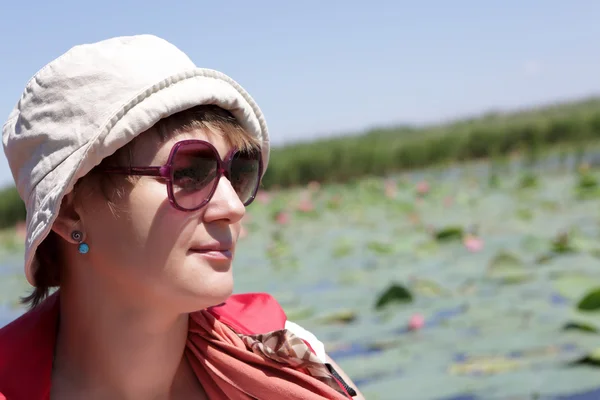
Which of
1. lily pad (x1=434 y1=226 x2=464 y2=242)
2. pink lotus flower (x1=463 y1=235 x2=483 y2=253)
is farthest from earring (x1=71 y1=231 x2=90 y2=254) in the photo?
lily pad (x1=434 y1=226 x2=464 y2=242)

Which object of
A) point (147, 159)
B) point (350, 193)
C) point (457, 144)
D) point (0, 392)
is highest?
point (457, 144)

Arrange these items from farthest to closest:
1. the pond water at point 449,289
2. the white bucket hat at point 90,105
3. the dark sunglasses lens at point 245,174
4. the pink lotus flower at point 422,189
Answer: the pink lotus flower at point 422,189 < the pond water at point 449,289 < the dark sunglasses lens at point 245,174 < the white bucket hat at point 90,105

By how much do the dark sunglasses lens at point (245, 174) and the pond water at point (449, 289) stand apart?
0.87 metres

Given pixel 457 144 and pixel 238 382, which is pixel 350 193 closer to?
pixel 457 144

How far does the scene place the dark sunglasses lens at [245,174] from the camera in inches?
41.6

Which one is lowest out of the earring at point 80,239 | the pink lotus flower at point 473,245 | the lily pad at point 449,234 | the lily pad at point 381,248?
the earring at point 80,239

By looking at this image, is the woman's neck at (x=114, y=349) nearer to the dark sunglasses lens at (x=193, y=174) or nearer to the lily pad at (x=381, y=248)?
the dark sunglasses lens at (x=193, y=174)

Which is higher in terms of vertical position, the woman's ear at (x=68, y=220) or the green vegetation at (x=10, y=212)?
the green vegetation at (x=10, y=212)

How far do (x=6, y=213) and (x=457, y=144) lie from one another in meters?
6.98

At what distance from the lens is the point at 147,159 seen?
978 millimetres

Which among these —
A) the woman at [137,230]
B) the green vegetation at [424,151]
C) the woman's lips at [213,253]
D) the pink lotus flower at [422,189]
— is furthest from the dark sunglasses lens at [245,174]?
the green vegetation at [424,151]

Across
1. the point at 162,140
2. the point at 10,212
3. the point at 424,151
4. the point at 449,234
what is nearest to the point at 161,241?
the point at 162,140

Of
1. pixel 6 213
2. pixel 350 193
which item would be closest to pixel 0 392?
pixel 350 193

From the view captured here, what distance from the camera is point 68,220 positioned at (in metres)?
1.02
